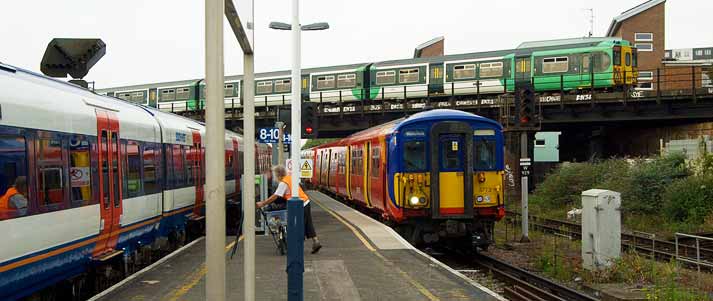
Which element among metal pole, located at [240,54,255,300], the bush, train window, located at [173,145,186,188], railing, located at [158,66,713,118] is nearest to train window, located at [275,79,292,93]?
railing, located at [158,66,713,118]

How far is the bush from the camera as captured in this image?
1939 cm

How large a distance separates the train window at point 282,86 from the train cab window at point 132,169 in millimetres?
29285

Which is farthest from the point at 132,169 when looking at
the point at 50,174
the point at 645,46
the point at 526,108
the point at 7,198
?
the point at 645,46

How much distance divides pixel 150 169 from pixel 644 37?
161ft

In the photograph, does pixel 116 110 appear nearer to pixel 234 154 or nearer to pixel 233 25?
pixel 233 25

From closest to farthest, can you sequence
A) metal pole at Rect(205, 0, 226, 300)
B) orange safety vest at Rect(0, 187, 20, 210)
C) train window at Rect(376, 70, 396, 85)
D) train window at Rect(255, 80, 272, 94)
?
1. metal pole at Rect(205, 0, 226, 300)
2. orange safety vest at Rect(0, 187, 20, 210)
3. train window at Rect(376, 70, 396, 85)
4. train window at Rect(255, 80, 272, 94)

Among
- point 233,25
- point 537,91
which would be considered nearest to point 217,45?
point 233,25

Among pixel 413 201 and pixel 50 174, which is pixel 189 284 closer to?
pixel 50 174

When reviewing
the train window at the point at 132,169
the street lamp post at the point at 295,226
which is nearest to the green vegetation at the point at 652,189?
the train window at the point at 132,169

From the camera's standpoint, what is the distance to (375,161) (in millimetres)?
17453

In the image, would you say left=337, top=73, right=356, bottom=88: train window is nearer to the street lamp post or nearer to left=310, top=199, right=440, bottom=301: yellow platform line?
left=310, top=199, right=440, bottom=301: yellow platform line

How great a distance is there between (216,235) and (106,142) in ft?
20.2

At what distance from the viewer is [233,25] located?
4.65 metres

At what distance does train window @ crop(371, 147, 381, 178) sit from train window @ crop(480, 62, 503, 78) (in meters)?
17.9
